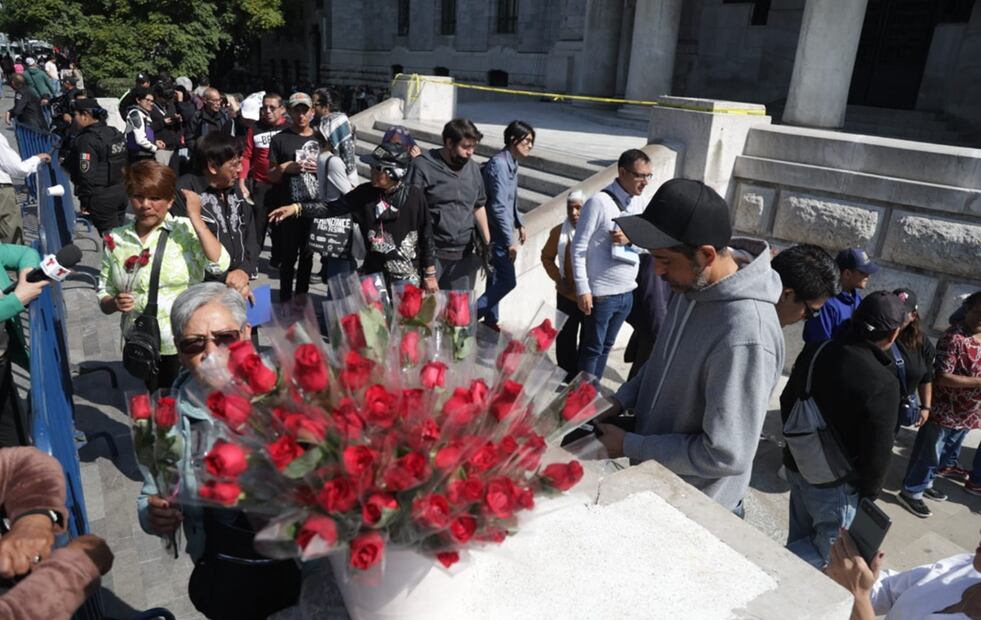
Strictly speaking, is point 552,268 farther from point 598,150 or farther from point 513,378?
point 598,150

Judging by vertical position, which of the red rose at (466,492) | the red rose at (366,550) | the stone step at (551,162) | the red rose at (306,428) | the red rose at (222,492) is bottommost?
the stone step at (551,162)

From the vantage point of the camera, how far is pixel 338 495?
1.06 m

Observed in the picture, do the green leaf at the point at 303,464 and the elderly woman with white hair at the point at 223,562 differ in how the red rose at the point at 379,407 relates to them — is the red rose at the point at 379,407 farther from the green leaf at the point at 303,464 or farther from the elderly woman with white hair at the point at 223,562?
the elderly woman with white hair at the point at 223,562

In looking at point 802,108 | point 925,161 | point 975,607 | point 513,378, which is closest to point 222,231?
point 513,378

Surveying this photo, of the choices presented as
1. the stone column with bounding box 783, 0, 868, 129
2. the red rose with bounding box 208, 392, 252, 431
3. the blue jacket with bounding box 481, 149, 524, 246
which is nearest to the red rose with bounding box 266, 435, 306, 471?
the red rose with bounding box 208, 392, 252, 431

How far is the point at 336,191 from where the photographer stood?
19.7 feet

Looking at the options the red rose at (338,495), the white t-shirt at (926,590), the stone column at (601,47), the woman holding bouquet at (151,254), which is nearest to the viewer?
the red rose at (338,495)

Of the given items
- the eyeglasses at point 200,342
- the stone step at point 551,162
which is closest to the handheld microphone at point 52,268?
the eyeglasses at point 200,342

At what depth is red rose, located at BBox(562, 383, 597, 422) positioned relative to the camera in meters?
1.40

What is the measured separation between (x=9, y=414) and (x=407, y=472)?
3544 mm

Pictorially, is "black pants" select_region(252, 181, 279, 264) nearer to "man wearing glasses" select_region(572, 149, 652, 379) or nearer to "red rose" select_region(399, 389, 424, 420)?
"man wearing glasses" select_region(572, 149, 652, 379)

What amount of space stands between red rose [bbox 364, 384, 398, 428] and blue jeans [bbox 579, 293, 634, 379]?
13.4 ft

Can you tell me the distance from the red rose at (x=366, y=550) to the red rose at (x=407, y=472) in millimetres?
92

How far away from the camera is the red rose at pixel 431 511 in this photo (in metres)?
1.09
